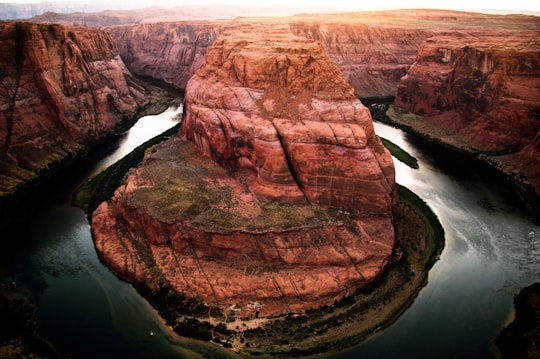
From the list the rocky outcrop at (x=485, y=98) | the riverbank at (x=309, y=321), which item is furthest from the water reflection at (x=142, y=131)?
the rocky outcrop at (x=485, y=98)

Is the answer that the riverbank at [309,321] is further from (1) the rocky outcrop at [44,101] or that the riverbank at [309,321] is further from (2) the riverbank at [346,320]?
(1) the rocky outcrop at [44,101]

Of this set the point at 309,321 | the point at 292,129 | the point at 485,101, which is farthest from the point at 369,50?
the point at 309,321

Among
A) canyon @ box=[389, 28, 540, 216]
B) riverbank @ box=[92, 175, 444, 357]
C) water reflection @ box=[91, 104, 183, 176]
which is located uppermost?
canyon @ box=[389, 28, 540, 216]

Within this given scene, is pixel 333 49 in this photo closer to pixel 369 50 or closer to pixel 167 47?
pixel 369 50

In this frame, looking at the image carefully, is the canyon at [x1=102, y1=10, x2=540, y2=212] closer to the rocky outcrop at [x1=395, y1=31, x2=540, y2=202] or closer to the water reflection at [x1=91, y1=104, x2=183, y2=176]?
the rocky outcrop at [x1=395, y1=31, x2=540, y2=202]

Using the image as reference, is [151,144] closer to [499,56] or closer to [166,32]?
[499,56]

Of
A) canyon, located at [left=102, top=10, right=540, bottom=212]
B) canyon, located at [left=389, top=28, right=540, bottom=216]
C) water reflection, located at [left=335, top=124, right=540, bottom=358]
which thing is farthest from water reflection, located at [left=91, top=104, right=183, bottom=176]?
canyon, located at [left=389, top=28, right=540, bottom=216]
